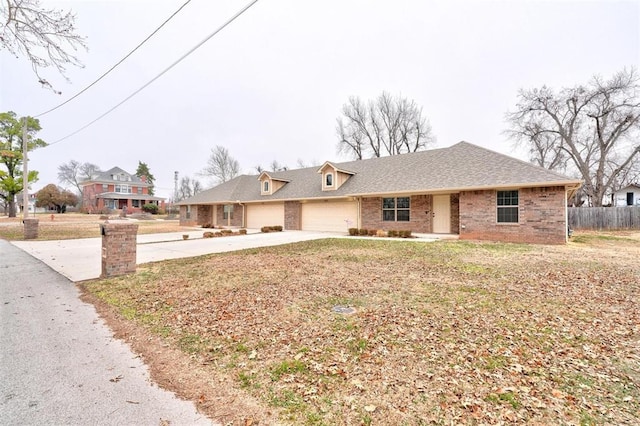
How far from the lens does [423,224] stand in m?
14.9

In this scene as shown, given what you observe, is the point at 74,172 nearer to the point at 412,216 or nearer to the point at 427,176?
the point at 412,216

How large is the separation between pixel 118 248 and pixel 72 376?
4.53m

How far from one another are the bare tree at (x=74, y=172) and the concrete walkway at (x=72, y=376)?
74322 mm

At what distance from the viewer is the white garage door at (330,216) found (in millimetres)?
17734

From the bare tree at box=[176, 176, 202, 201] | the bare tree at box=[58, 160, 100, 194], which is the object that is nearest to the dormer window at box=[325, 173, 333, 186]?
the bare tree at box=[176, 176, 202, 201]

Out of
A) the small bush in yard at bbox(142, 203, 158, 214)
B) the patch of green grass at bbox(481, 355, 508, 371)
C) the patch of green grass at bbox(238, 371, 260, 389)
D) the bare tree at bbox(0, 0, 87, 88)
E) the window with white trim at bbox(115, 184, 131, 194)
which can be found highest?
the window with white trim at bbox(115, 184, 131, 194)

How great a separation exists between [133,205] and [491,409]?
55.1m

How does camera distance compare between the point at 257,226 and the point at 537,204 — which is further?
the point at 257,226

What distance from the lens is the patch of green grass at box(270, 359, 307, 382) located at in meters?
2.55

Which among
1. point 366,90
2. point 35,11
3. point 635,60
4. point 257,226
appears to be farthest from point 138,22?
point 635,60

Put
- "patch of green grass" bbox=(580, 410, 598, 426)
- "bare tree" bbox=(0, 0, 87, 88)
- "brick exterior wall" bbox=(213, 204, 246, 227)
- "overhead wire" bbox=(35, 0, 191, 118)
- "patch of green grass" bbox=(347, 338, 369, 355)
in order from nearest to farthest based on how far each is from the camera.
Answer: "patch of green grass" bbox=(580, 410, 598, 426) < "patch of green grass" bbox=(347, 338, 369, 355) < "bare tree" bbox=(0, 0, 87, 88) < "overhead wire" bbox=(35, 0, 191, 118) < "brick exterior wall" bbox=(213, 204, 246, 227)

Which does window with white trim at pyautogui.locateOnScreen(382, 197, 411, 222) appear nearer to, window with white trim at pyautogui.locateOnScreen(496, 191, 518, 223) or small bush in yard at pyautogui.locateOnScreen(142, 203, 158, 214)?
window with white trim at pyautogui.locateOnScreen(496, 191, 518, 223)

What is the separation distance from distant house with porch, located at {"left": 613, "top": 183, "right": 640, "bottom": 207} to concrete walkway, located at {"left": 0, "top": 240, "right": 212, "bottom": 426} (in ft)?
151

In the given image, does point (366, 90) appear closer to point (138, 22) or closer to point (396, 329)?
point (138, 22)
